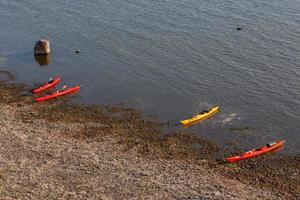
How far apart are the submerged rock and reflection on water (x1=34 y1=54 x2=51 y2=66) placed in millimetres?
422

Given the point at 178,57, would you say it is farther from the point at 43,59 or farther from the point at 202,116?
the point at 43,59

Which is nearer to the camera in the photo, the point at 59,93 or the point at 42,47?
the point at 59,93

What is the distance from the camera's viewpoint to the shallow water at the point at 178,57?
5275cm

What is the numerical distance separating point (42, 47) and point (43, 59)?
5.35ft

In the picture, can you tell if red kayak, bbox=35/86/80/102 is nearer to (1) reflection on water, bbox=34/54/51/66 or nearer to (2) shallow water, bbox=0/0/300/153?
(2) shallow water, bbox=0/0/300/153

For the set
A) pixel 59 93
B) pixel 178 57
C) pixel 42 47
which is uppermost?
pixel 42 47

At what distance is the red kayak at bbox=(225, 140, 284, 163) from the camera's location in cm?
4375

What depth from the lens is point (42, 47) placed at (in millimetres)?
65500

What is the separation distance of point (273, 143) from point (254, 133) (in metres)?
3.53

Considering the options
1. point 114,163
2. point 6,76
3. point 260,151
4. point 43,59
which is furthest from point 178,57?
point 114,163

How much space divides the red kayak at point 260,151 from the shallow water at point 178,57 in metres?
1.23

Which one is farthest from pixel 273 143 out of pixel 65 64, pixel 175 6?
pixel 175 6

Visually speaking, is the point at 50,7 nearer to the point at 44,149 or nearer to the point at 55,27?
the point at 55,27

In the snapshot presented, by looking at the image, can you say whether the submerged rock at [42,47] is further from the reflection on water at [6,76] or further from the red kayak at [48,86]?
the red kayak at [48,86]
